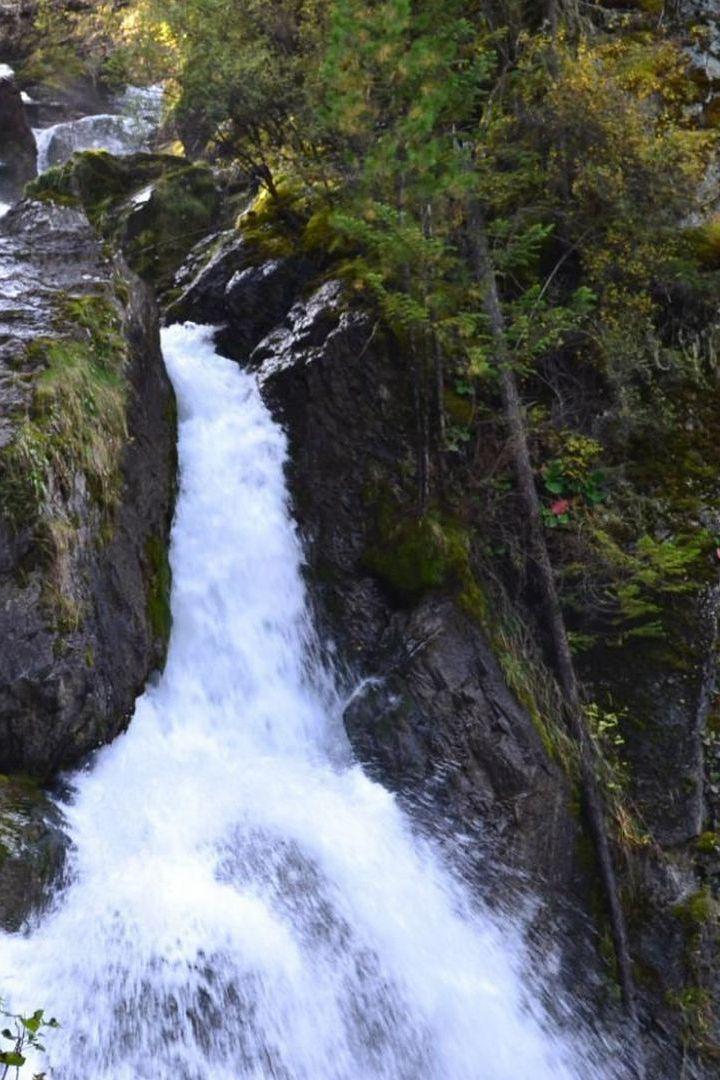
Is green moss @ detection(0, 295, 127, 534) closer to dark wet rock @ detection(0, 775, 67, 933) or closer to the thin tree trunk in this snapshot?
dark wet rock @ detection(0, 775, 67, 933)

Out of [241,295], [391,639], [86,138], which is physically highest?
[241,295]

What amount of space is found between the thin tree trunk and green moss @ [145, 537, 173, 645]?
322 cm

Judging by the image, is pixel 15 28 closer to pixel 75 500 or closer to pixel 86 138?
pixel 86 138

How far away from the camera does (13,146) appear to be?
18.3 metres

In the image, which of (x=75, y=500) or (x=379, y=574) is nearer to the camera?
(x=75, y=500)

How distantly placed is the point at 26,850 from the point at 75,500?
2.32m

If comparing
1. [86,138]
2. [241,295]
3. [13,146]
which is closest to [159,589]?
[241,295]

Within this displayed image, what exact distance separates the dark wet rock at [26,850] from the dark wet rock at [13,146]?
53.7 feet

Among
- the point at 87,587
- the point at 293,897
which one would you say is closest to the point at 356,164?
the point at 87,587

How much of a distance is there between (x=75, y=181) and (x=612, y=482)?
33.0ft

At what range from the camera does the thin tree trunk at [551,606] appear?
6.71m

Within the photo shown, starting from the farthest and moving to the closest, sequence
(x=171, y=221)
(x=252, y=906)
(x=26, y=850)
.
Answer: (x=171, y=221), (x=252, y=906), (x=26, y=850)

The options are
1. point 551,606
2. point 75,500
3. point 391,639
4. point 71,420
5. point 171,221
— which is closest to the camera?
point 75,500

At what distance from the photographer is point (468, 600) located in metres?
7.46
